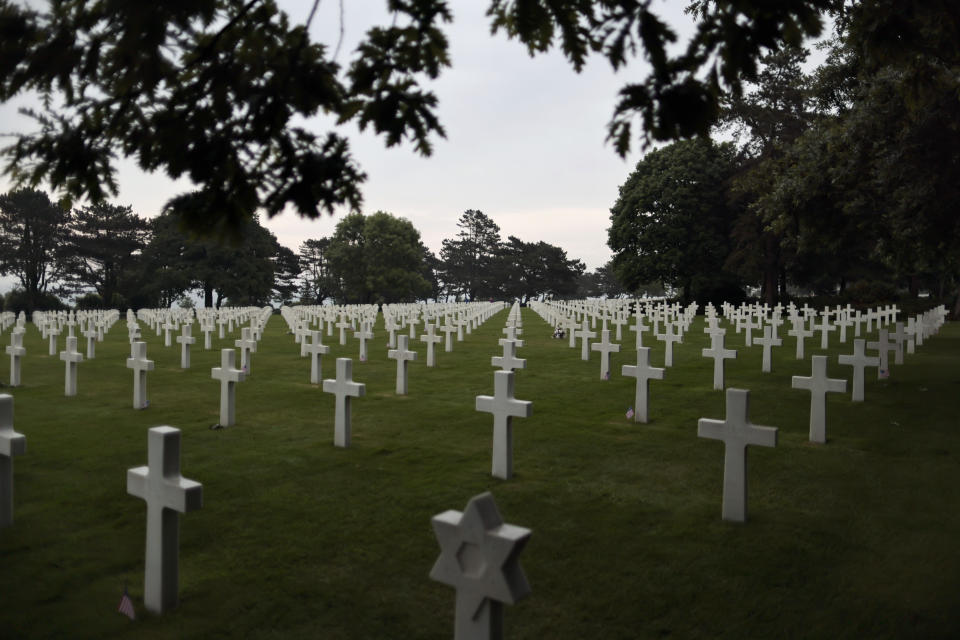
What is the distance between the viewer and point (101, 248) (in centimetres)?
5516

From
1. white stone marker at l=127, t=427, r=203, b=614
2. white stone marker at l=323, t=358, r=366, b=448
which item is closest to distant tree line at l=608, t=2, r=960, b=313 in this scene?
white stone marker at l=127, t=427, r=203, b=614

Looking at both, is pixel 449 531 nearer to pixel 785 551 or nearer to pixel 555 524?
pixel 555 524

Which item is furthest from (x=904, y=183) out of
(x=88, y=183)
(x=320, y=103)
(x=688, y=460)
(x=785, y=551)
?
(x=88, y=183)

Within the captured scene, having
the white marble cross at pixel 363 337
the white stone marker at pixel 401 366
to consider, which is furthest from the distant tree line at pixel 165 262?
the white stone marker at pixel 401 366

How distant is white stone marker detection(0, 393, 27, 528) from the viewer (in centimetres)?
412

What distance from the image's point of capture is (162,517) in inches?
126

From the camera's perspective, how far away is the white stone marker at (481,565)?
2.17 metres

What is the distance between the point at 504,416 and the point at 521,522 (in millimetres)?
1275

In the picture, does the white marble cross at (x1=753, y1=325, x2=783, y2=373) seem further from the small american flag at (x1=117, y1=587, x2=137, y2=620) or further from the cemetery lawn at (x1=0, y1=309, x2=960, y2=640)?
the small american flag at (x1=117, y1=587, x2=137, y2=620)

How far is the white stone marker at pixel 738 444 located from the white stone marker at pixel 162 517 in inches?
137

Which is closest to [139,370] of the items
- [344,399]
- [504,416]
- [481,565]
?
[344,399]

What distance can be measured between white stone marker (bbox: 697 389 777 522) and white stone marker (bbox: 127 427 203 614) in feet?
11.4

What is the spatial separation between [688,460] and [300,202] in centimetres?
464

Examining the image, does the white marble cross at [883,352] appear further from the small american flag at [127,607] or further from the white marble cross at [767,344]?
the small american flag at [127,607]
